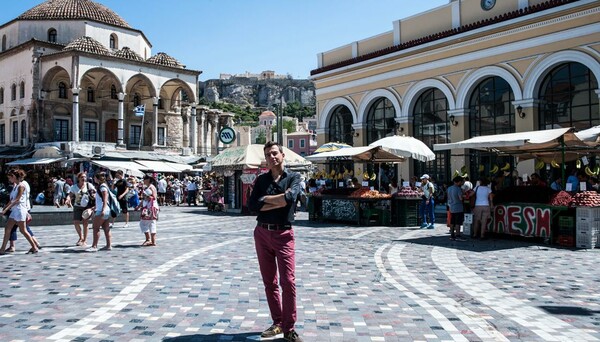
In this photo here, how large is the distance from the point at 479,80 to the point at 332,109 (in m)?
9.21

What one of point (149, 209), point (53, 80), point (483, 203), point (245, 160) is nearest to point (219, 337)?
point (149, 209)

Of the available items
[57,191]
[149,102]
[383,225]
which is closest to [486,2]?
[383,225]

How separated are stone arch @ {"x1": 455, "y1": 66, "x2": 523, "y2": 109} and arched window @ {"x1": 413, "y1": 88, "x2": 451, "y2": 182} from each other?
1.22m

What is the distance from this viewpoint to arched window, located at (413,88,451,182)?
A: 74.1 ft

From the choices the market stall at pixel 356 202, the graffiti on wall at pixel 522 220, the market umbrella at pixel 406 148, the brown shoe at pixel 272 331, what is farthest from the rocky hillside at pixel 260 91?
the brown shoe at pixel 272 331

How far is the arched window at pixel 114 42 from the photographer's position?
4131cm

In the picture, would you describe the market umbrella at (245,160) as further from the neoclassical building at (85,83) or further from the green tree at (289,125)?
the green tree at (289,125)

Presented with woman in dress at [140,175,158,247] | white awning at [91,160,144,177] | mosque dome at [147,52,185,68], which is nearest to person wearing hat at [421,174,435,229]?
woman in dress at [140,175,158,247]

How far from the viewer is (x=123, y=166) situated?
27297 mm

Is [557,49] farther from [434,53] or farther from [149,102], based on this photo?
[149,102]

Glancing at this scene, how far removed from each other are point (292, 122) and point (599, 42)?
108714 mm

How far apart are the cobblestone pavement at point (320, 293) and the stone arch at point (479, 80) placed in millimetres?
9750

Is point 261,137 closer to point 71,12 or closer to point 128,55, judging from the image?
point 71,12

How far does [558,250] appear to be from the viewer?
1070cm
